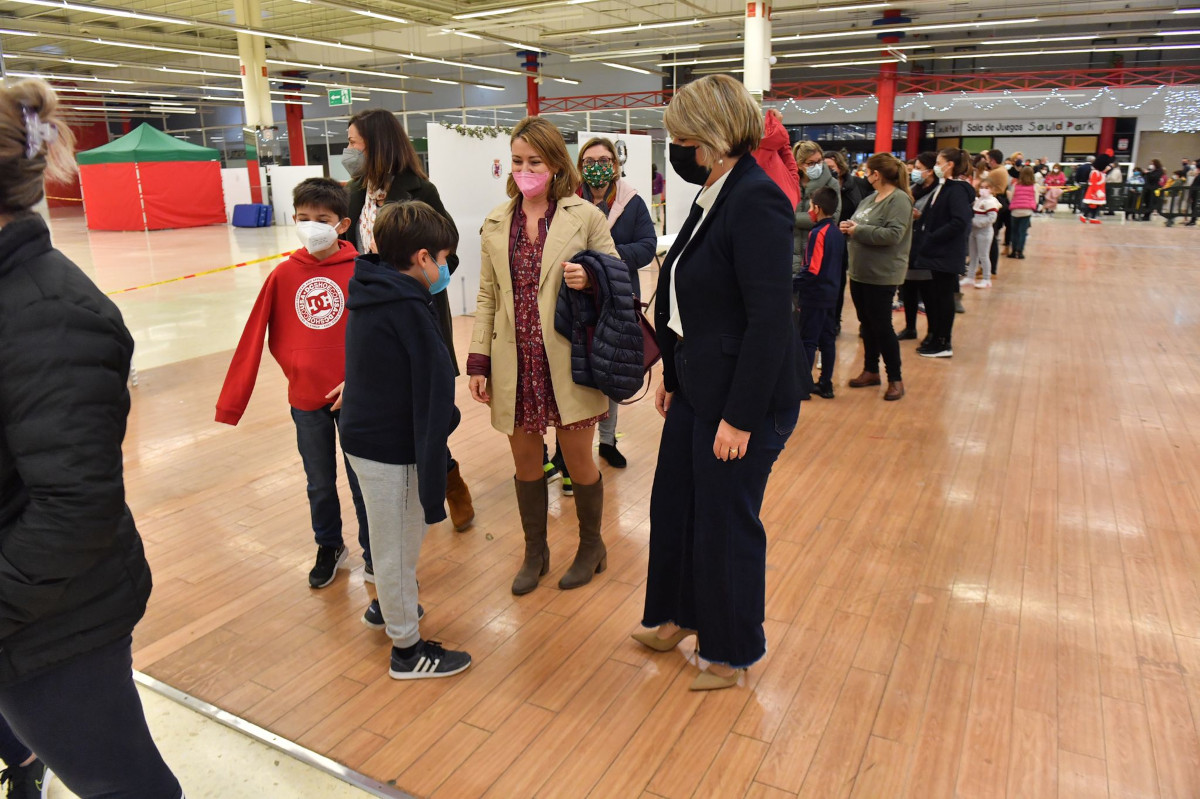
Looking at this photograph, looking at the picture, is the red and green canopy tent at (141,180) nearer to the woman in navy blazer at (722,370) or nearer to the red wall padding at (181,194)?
the red wall padding at (181,194)

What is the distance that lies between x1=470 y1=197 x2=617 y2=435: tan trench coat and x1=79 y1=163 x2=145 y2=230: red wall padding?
18.6 m

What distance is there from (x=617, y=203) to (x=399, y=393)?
1.58m

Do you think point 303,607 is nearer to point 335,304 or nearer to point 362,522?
point 362,522

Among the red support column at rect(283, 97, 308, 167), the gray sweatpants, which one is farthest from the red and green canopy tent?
the gray sweatpants

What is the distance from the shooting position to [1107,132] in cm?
2234

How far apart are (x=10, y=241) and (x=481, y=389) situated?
1589mm

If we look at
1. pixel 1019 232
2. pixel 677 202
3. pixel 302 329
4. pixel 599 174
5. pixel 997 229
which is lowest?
pixel 1019 232

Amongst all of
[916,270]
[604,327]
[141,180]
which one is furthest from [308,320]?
[141,180]

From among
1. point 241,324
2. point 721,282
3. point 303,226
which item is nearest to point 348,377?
point 303,226

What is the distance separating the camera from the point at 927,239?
225 inches

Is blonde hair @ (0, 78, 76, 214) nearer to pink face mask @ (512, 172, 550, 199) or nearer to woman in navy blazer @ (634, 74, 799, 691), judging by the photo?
woman in navy blazer @ (634, 74, 799, 691)

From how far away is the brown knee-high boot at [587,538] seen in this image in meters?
2.76

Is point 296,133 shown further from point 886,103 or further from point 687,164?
point 687,164

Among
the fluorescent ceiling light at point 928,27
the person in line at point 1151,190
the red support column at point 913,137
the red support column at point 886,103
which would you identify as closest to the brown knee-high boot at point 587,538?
the fluorescent ceiling light at point 928,27
